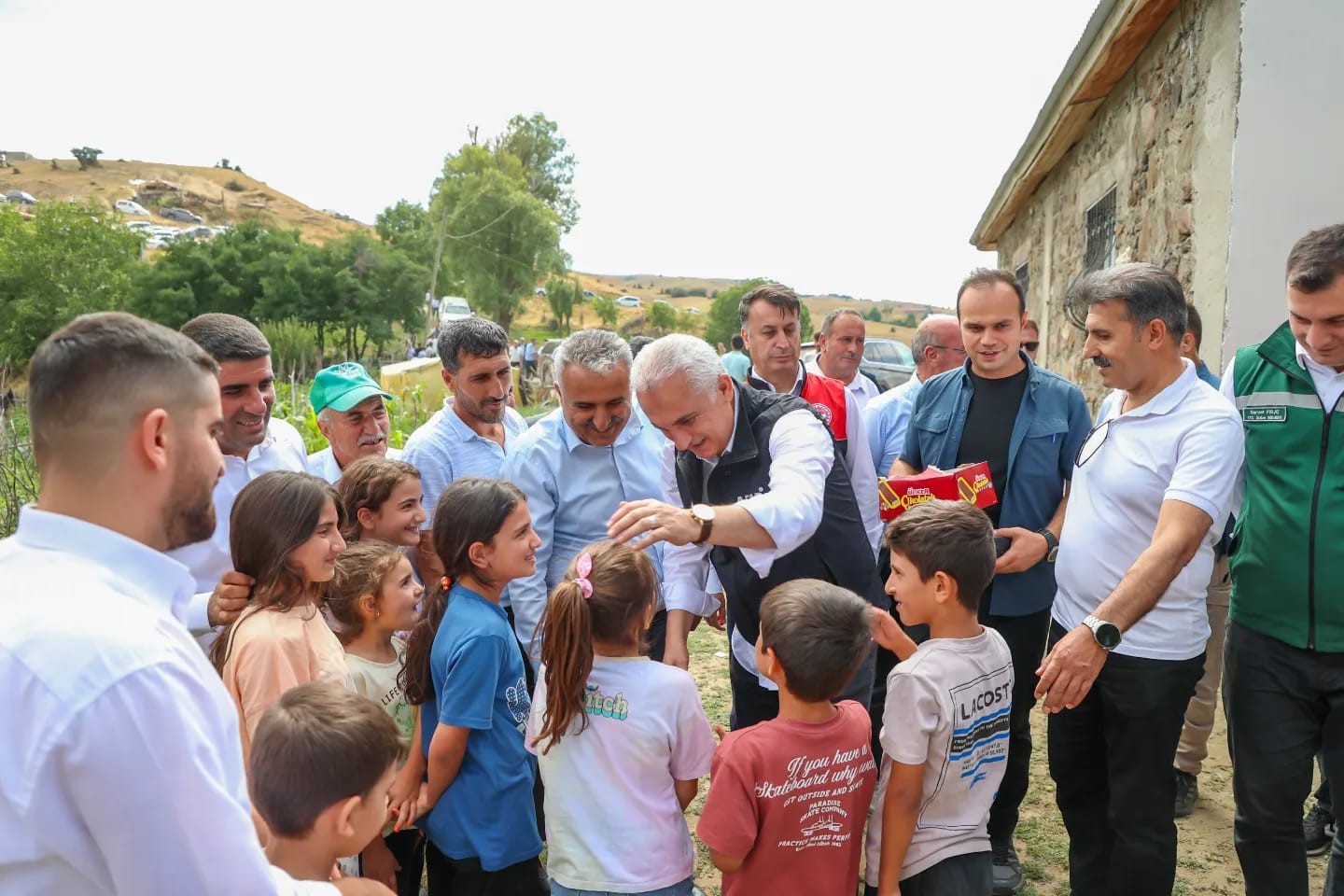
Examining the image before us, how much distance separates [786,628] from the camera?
7.19ft

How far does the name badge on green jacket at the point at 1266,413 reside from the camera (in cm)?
257

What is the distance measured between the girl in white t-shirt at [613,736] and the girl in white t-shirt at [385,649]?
602 mm

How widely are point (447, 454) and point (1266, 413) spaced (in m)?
2.98

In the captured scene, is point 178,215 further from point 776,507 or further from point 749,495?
point 776,507

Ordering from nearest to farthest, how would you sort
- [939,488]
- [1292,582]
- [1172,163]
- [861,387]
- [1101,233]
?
[1292,582] < [939,488] < [1172,163] < [861,387] < [1101,233]

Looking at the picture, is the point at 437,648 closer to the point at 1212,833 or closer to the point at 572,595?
the point at 572,595

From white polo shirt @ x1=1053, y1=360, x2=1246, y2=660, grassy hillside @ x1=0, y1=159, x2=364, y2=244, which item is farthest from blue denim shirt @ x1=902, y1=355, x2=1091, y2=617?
grassy hillside @ x1=0, y1=159, x2=364, y2=244

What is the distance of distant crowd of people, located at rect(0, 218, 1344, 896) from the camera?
2.21 m

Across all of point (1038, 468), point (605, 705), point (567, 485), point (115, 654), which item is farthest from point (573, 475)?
point (115, 654)

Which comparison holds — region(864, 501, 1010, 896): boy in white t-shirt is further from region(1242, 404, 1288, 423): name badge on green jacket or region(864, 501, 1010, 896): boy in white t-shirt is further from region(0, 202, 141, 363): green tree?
region(0, 202, 141, 363): green tree

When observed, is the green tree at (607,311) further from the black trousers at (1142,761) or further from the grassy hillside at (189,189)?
the black trousers at (1142,761)

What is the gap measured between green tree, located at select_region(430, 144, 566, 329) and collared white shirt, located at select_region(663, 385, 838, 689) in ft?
140

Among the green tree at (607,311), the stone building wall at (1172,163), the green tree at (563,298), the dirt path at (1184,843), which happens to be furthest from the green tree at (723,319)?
the dirt path at (1184,843)

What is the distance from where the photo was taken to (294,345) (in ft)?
95.7
